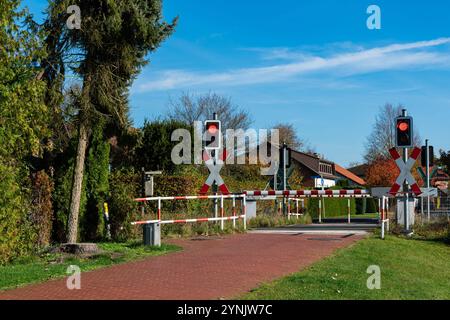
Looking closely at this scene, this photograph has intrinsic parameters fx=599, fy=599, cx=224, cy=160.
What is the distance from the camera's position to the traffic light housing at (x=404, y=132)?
17.8 m

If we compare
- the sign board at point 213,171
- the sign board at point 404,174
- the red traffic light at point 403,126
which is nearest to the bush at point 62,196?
the sign board at point 213,171

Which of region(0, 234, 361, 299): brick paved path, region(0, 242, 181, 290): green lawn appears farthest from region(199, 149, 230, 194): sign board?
region(0, 242, 181, 290): green lawn

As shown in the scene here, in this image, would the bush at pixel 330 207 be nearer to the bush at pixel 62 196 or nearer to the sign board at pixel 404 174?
the sign board at pixel 404 174

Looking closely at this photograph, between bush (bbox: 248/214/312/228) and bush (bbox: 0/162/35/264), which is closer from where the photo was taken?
bush (bbox: 0/162/35/264)

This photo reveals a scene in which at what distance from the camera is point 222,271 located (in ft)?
34.7

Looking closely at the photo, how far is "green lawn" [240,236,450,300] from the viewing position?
873 centimetres

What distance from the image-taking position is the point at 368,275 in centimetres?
1050

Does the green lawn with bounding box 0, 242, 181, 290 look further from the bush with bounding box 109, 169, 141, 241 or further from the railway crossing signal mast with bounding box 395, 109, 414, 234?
the railway crossing signal mast with bounding box 395, 109, 414, 234

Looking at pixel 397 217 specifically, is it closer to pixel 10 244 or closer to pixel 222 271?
pixel 222 271

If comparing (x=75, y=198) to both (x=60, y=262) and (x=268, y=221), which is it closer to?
(x=60, y=262)

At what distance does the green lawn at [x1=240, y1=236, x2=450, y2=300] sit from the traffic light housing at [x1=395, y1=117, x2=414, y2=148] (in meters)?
3.28

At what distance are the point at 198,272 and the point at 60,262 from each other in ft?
10.9

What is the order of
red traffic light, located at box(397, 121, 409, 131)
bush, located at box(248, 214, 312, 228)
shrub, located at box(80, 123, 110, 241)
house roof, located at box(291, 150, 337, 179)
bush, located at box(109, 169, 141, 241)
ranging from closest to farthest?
bush, located at box(109, 169, 141, 241)
shrub, located at box(80, 123, 110, 241)
red traffic light, located at box(397, 121, 409, 131)
bush, located at box(248, 214, 312, 228)
house roof, located at box(291, 150, 337, 179)

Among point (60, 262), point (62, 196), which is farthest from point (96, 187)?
point (60, 262)
